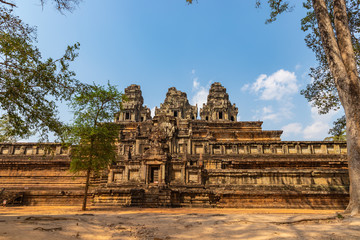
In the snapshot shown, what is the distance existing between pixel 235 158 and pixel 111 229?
18.4 metres

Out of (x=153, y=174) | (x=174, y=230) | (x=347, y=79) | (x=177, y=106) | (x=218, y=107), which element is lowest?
(x=174, y=230)

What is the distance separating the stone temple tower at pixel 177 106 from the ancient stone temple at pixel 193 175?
22219 mm

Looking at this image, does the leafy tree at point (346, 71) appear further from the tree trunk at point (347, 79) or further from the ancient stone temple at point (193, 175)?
the ancient stone temple at point (193, 175)

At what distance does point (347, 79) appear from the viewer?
1026 cm

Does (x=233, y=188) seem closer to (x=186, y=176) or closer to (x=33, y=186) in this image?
(x=186, y=176)

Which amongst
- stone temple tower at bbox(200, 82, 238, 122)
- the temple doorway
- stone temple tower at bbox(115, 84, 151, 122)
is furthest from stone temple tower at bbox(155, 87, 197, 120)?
the temple doorway

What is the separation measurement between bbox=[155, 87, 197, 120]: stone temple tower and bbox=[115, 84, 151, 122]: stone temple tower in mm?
5708

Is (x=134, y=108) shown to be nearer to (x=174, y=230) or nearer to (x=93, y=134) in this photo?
(x=93, y=134)

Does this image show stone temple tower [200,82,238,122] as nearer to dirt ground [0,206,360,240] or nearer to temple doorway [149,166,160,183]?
temple doorway [149,166,160,183]

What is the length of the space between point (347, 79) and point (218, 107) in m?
39.3

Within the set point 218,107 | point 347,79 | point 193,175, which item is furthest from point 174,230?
point 218,107

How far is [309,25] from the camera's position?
16391 mm

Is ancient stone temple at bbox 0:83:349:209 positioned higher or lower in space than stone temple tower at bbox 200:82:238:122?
lower

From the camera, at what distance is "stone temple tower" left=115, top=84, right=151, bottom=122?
176 feet
